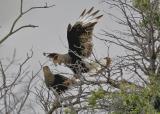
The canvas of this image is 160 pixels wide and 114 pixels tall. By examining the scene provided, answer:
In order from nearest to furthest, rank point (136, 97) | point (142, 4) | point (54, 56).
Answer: point (136, 97) < point (142, 4) < point (54, 56)

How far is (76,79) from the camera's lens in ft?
34.7

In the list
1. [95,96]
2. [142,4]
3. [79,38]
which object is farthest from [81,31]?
[95,96]

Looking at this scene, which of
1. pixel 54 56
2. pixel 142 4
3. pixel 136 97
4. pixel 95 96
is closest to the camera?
pixel 136 97

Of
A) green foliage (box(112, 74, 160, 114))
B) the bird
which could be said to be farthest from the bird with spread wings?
green foliage (box(112, 74, 160, 114))

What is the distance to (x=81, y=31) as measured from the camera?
12.3m

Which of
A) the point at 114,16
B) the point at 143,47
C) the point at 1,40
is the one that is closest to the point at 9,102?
the point at 1,40

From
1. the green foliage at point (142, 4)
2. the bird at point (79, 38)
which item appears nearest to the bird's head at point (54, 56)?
the bird at point (79, 38)

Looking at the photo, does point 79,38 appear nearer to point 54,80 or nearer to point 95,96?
point 54,80

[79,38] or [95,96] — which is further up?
[79,38]

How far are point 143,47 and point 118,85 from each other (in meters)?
0.82

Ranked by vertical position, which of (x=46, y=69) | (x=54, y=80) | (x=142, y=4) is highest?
(x=142, y=4)

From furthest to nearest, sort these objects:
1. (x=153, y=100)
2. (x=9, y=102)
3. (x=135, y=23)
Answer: (x=9, y=102), (x=135, y=23), (x=153, y=100)

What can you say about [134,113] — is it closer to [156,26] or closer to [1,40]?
[156,26]

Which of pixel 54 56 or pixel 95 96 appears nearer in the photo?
pixel 95 96
